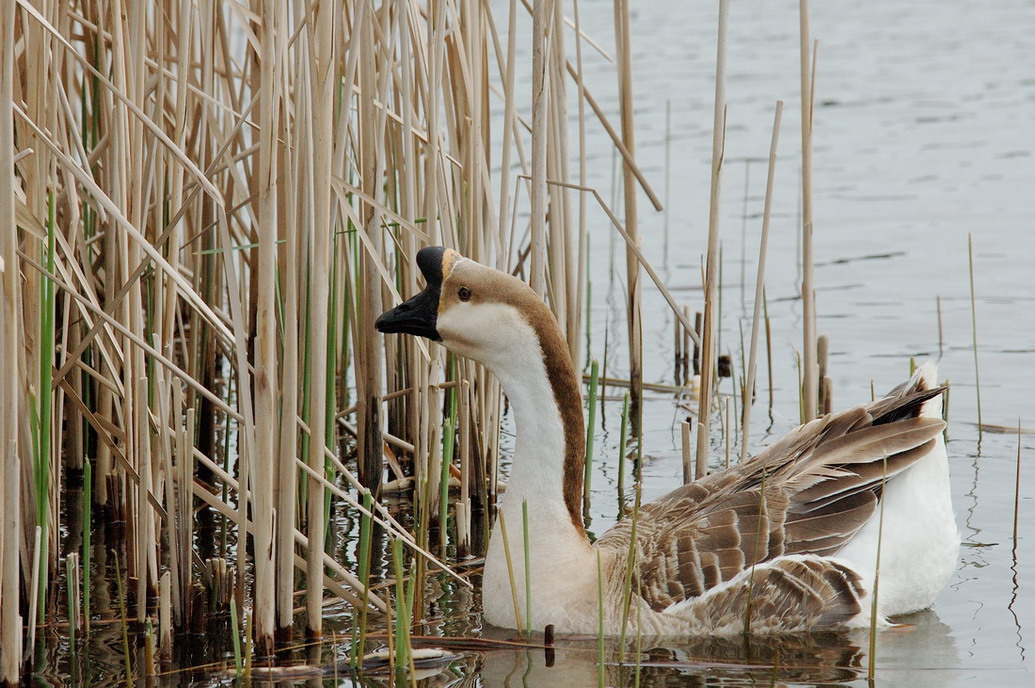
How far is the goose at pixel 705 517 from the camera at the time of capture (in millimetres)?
5176

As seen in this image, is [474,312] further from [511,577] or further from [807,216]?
[807,216]

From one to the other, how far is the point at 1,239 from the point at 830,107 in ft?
45.1

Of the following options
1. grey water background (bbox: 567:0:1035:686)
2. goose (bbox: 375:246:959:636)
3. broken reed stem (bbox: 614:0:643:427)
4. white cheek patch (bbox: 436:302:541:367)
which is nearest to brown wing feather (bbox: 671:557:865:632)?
goose (bbox: 375:246:959:636)

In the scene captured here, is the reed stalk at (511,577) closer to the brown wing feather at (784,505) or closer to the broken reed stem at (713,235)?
the brown wing feather at (784,505)

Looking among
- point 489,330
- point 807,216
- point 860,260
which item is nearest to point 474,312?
point 489,330

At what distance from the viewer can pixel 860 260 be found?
37.3 ft

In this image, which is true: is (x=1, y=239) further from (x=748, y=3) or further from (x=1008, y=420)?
(x=748, y=3)

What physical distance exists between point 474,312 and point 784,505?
1.49 meters

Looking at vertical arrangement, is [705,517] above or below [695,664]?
above

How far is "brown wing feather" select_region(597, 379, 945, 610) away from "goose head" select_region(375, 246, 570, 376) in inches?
37.5

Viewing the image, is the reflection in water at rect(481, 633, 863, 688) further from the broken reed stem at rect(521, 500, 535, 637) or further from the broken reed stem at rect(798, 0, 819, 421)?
the broken reed stem at rect(798, 0, 819, 421)

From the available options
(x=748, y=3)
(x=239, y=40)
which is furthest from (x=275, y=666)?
(x=748, y=3)

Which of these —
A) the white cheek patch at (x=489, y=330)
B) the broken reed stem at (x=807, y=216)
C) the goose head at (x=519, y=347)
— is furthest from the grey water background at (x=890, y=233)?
the white cheek patch at (x=489, y=330)

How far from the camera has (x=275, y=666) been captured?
4.92 meters
